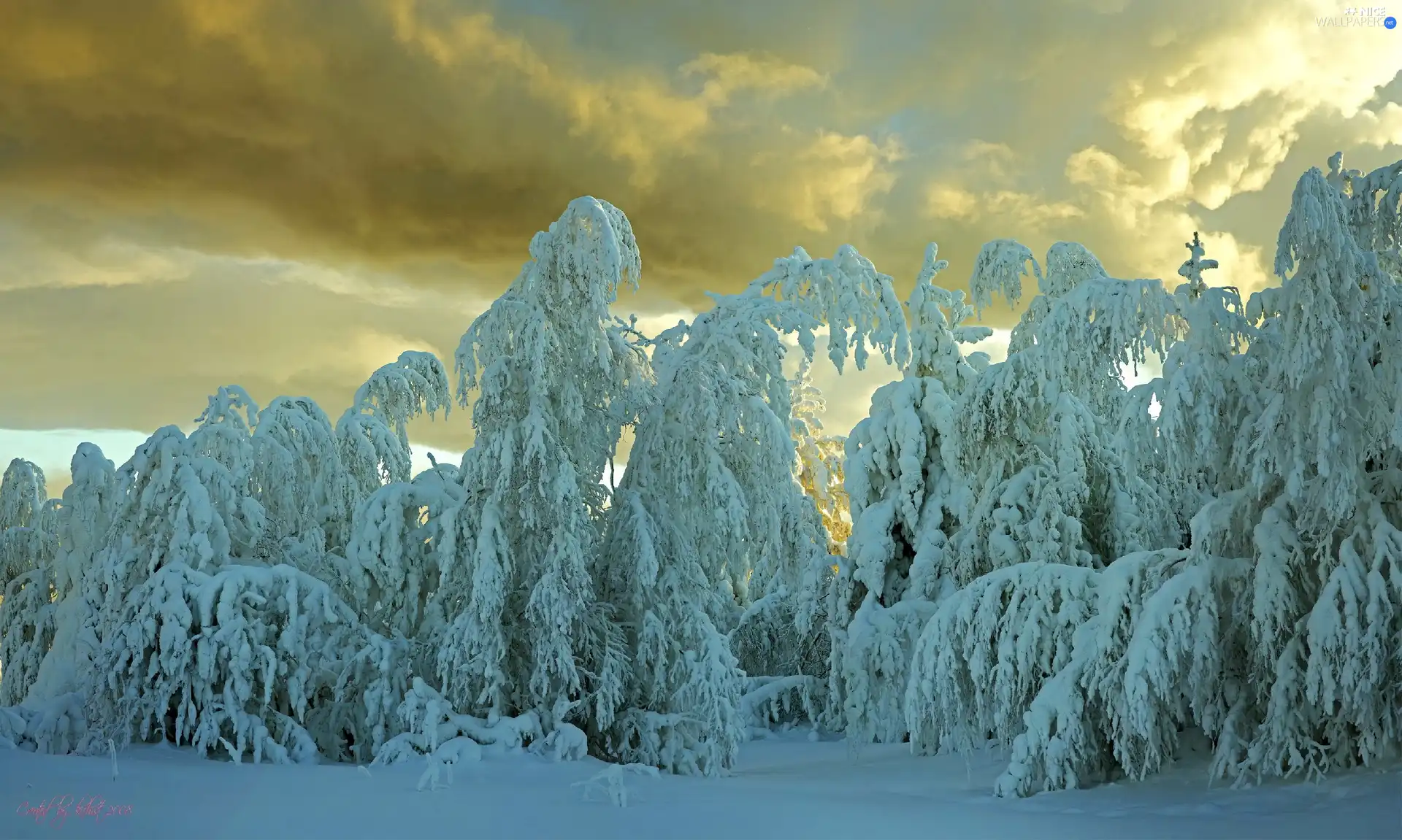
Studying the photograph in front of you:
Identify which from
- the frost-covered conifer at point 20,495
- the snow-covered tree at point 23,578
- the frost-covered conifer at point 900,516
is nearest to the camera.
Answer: the frost-covered conifer at point 900,516

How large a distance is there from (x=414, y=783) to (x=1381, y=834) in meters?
6.14

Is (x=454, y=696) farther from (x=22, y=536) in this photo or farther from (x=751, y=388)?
(x=22, y=536)

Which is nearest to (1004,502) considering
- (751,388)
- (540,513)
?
(751,388)

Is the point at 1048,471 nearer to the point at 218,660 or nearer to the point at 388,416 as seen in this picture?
the point at 218,660

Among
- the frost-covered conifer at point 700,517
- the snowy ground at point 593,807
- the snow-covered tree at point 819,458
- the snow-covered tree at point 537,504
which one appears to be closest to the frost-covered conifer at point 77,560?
the snowy ground at point 593,807

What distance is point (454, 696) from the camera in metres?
9.88

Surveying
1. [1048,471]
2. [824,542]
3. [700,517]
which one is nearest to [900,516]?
[824,542]

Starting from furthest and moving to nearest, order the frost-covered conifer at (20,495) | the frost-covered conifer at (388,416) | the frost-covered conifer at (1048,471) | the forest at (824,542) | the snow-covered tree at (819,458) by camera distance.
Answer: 1. the snow-covered tree at (819,458)
2. the frost-covered conifer at (20,495)
3. the frost-covered conifer at (388,416)
4. the frost-covered conifer at (1048,471)
5. the forest at (824,542)
